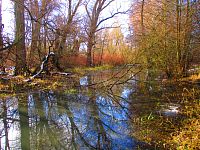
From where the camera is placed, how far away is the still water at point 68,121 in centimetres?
472

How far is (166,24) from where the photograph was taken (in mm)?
13273

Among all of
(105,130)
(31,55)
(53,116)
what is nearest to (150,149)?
(105,130)

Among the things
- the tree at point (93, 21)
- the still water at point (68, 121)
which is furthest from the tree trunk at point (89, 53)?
the still water at point (68, 121)

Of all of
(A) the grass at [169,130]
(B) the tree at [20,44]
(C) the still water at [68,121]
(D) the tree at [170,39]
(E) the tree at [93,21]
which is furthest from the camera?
(E) the tree at [93,21]

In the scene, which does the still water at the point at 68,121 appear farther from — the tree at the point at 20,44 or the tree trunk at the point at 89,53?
the tree trunk at the point at 89,53

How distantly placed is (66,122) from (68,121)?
0.10 metres

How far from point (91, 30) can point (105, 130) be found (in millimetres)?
23608

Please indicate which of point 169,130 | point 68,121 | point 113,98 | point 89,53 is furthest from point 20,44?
point 89,53

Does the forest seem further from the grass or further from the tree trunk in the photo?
the tree trunk

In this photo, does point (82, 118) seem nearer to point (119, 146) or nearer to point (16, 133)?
point (16, 133)

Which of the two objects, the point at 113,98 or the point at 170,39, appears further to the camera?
the point at 170,39

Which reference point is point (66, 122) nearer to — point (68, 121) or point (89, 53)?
point (68, 121)

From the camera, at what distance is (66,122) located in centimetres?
607

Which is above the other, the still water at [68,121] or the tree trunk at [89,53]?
the tree trunk at [89,53]
